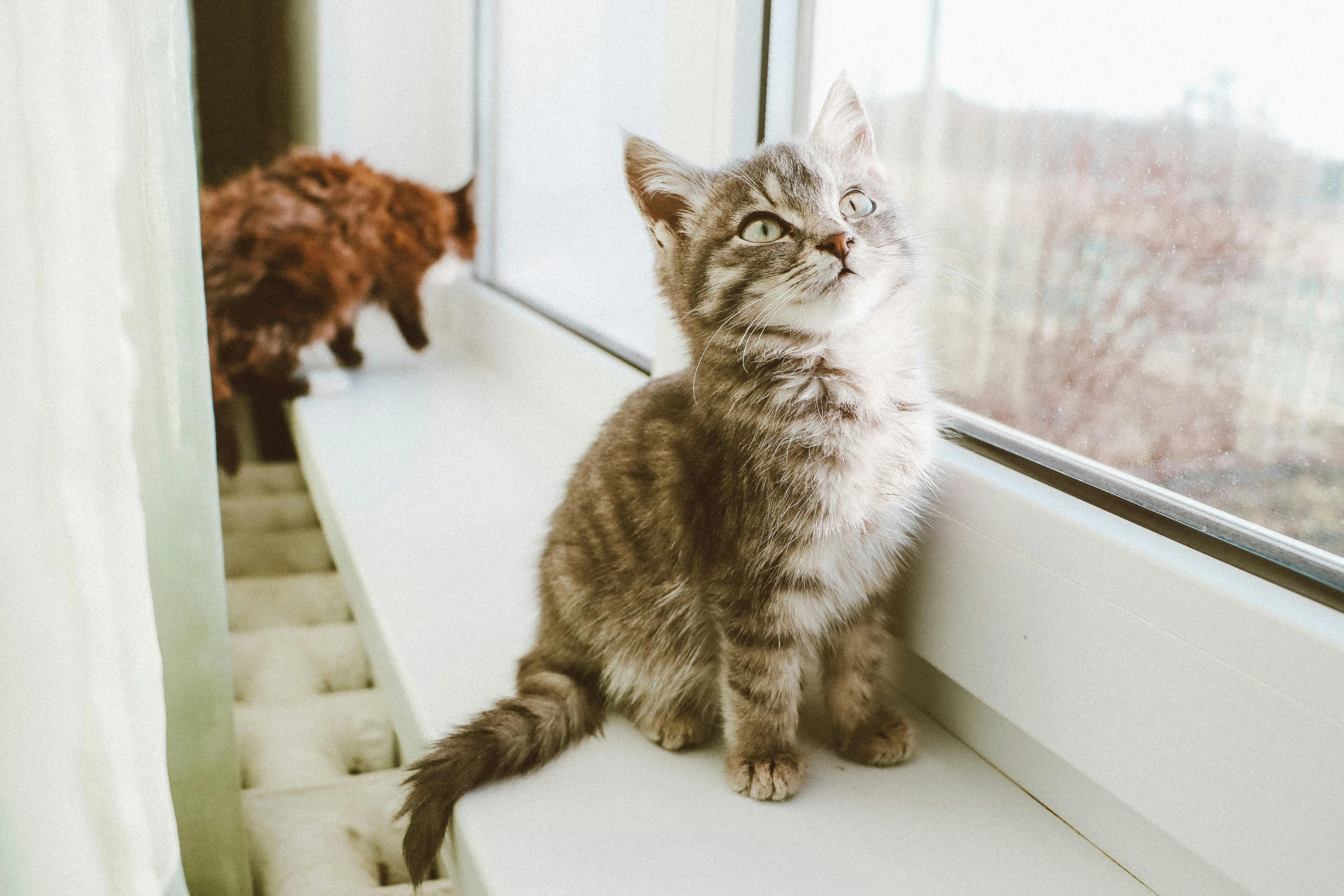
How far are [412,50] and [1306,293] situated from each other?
2167 millimetres

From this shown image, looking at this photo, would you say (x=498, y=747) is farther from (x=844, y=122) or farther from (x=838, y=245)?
(x=844, y=122)

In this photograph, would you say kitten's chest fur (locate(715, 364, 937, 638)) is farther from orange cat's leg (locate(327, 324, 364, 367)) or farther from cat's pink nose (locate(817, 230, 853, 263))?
orange cat's leg (locate(327, 324, 364, 367))

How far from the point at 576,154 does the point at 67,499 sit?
126 centimetres

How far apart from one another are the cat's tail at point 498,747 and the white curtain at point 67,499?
170 millimetres

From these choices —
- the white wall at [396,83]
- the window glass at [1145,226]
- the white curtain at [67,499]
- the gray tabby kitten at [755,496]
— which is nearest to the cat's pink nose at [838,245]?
the gray tabby kitten at [755,496]

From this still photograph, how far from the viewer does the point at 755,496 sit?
0.69 m

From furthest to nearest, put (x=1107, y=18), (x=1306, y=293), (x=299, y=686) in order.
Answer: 1. (x=299, y=686)
2. (x=1107, y=18)
3. (x=1306, y=293)

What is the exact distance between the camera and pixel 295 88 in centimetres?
259

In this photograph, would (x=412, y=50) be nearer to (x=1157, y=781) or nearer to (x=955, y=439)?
(x=955, y=439)

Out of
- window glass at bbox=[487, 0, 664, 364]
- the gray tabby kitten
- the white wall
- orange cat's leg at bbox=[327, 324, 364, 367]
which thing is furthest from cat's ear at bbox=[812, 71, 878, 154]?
the white wall

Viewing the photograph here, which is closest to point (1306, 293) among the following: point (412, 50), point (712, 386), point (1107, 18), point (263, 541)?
point (1107, 18)

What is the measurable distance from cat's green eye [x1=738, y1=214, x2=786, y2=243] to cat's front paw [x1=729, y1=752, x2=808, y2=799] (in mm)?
393

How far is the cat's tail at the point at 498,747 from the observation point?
659 mm

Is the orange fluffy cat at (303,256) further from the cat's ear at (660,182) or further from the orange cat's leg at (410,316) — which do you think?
the cat's ear at (660,182)
